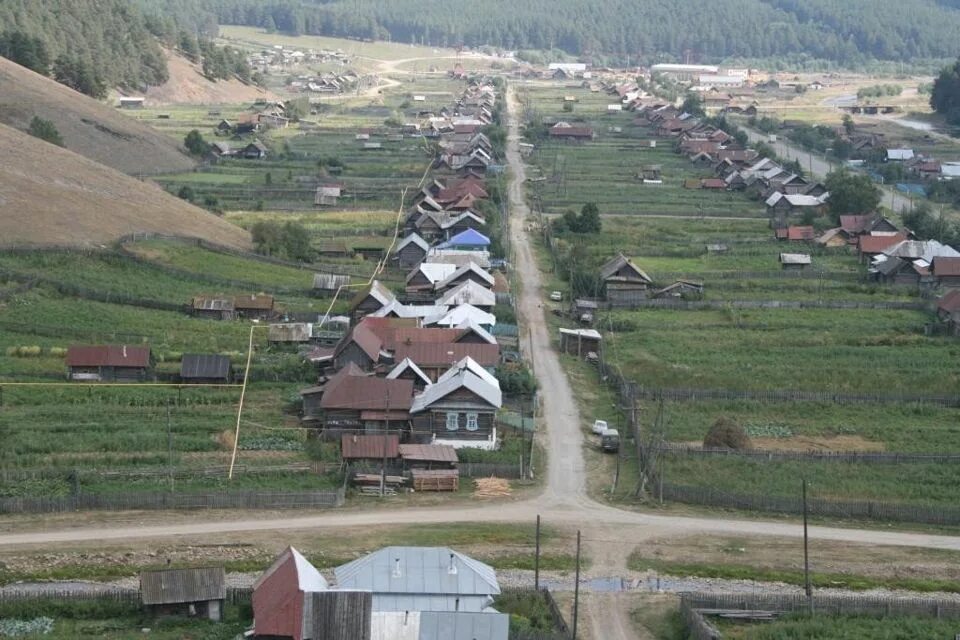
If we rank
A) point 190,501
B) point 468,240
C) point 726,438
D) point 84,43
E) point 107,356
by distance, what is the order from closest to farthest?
point 190,501, point 726,438, point 107,356, point 468,240, point 84,43

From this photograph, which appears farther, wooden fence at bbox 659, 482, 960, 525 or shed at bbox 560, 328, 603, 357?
shed at bbox 560, 328, 603, 357

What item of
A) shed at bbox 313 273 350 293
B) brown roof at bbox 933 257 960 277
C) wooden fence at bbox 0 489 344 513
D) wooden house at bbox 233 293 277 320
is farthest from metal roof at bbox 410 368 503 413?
brown roof at bbox 933 257 960 277

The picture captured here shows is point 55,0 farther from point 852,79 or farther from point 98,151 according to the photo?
point 852,79

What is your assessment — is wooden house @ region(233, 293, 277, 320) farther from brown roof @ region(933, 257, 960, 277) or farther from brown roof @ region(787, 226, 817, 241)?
brown roof @ region(787, 226, 817, 241)

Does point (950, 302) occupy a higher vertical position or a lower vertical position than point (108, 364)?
higher

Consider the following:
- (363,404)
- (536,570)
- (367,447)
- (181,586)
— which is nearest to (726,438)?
(367,447)

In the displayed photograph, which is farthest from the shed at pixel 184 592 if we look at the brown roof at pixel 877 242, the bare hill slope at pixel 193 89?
the bare hill slope at pixel 193 89

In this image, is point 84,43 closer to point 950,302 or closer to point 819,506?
point 950,302
